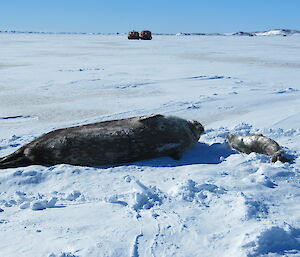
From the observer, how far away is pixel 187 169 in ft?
11.4

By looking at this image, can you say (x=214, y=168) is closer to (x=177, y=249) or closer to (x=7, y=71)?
(x=177, y=249)

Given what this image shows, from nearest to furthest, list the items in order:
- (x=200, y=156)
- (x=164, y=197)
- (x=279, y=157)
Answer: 1. (x=164, y=197)
2. (x=279, y=157)
3. (x=200, y=156)

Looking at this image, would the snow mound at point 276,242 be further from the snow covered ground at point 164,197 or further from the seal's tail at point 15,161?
the seal's tail at point 15,161

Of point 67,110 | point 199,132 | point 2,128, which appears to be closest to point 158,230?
point 199,132

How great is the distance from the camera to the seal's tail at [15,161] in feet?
12.1

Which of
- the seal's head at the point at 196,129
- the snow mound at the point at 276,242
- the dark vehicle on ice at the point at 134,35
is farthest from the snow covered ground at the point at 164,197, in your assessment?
the dark vehicle on ice at the point at 134,35

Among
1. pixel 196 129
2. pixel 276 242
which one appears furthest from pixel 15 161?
pixel 276 242

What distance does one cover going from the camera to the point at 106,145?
375cm

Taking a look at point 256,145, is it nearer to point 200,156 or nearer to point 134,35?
point 200,156

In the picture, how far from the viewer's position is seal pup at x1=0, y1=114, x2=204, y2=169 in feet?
12.2

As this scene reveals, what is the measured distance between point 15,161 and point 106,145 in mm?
822

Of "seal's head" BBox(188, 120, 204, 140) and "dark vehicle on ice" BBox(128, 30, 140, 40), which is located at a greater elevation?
"seal's head" BBox(188, 120, 204, 140)

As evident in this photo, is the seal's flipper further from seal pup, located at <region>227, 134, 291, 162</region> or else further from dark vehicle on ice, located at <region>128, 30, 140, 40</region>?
dark vehicle on ice, located at <region>128, 30, 140, 40</region>

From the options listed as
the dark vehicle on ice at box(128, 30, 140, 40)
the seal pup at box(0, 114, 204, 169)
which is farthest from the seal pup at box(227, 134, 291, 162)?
the dark vehicle on ice at box(128, 30, 140, 40)
